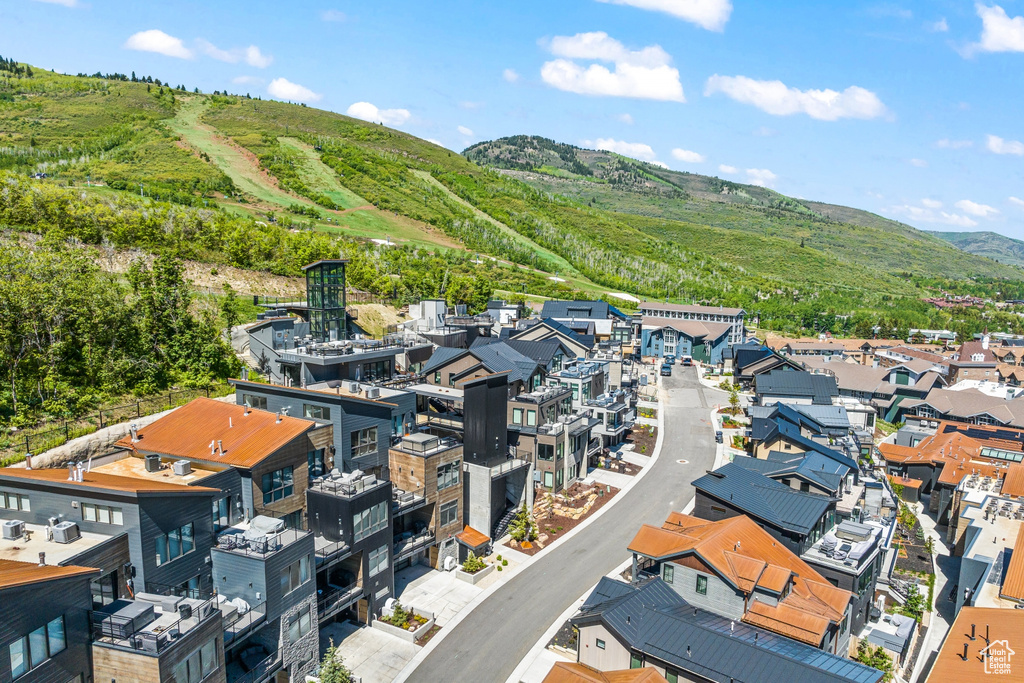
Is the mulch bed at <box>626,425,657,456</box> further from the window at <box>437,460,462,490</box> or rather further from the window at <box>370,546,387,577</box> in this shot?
the window at <box>370,546,387,577</box>

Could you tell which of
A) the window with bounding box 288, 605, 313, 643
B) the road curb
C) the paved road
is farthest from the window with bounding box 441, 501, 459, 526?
the window with bounding box 288, 605, 313, 643

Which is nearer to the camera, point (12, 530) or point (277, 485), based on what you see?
point (12, 530)

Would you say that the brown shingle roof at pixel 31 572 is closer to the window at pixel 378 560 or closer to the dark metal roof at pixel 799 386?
the window at pixel 378 560

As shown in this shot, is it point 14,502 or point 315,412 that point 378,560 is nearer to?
point 315,412

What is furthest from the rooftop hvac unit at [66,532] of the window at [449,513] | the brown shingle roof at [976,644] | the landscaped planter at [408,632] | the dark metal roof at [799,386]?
the dark metal roof at [799,386]

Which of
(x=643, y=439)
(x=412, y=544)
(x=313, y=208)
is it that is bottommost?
(x=643, y=439)

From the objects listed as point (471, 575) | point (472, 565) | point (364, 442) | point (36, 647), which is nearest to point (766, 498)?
point (472, 565)

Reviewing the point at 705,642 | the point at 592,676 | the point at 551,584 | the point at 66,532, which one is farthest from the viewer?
the point at 551,584
